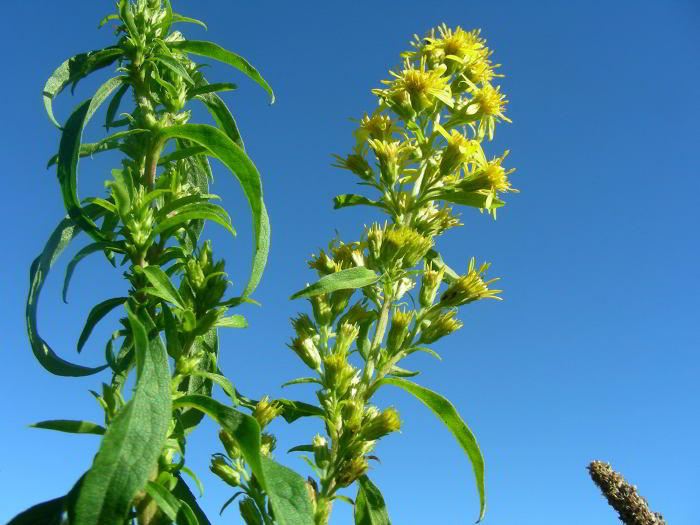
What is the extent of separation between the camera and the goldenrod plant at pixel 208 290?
4.51 feet

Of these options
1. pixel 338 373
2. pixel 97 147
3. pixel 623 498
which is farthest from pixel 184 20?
pixel 623 498

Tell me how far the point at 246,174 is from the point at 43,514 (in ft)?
3.11

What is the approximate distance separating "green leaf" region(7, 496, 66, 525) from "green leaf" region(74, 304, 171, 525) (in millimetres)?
287

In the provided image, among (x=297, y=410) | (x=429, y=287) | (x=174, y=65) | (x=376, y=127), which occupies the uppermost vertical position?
(x=376, y=127)

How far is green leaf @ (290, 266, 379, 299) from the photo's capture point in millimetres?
1872

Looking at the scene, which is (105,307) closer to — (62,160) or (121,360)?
(121,360)

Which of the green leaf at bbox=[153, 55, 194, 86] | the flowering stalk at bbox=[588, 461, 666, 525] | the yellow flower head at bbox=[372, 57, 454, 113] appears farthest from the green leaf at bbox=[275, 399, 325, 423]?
the flowering stalk at bbox=[588, 461, 666, 525]

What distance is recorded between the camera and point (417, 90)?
260 centimetres

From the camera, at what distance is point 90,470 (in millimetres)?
1199

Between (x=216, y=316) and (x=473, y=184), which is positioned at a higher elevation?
(x=473, y=184)

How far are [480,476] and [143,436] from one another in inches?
44.9

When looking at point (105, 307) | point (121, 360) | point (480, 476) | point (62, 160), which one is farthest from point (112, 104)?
point (480, 476)

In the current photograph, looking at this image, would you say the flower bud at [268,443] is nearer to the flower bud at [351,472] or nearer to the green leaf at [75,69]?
the flower bud at [351,472]

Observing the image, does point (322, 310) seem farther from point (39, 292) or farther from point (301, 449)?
point (39, 292)
